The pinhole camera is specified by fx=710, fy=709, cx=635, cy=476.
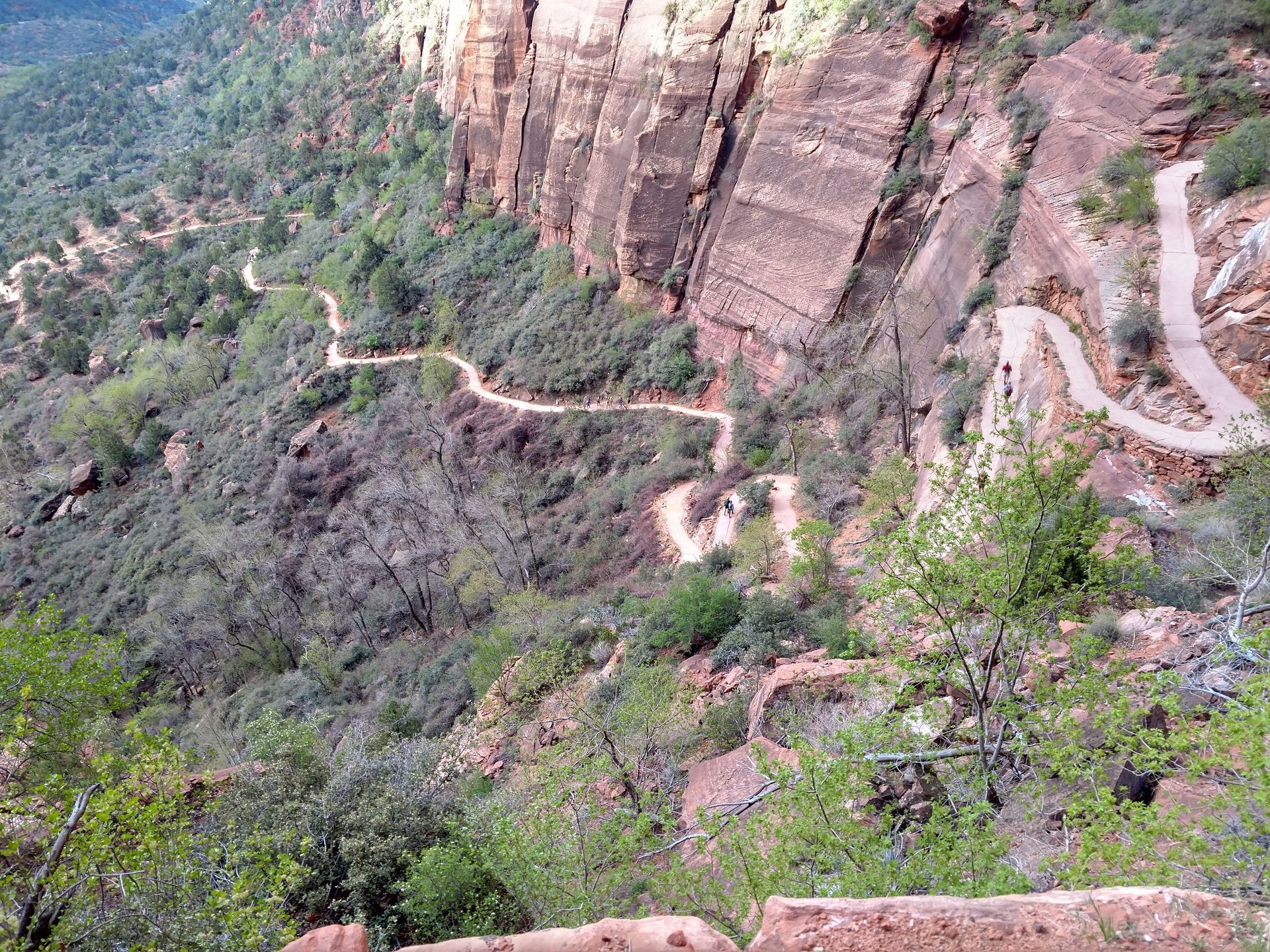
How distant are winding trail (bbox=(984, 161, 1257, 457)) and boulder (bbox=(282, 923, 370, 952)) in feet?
50.3

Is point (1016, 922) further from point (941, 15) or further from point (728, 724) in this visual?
point (941, 15)

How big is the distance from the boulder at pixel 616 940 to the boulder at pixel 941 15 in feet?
107

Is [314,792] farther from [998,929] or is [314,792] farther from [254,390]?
[254,390]

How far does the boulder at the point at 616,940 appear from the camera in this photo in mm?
5422

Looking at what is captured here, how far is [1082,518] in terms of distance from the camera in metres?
8.26

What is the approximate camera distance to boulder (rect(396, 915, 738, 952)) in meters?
5.42

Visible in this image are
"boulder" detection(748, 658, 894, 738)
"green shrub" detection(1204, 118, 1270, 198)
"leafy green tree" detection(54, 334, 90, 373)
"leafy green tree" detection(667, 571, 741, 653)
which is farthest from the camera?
"leafy green tree" detection(54, 334, 90, 373)

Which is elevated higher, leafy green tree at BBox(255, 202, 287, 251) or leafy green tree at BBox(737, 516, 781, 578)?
leafy green tree at BBox(737, 516, 781, 578)

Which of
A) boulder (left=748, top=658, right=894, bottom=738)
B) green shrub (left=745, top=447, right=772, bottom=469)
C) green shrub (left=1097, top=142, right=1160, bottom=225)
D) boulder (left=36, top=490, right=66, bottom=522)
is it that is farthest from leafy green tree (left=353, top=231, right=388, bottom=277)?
boulder (left=748, top=658, right=894, bottom=738)

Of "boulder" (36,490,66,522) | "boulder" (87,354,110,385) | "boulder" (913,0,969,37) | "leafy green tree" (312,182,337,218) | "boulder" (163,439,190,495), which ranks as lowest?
"boulder" (36,490,66,522)

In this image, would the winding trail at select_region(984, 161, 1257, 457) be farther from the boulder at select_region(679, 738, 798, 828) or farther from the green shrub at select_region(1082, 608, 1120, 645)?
the boulder at select_region(679, 738, 798, 828)

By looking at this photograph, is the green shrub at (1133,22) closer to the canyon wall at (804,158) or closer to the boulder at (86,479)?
the canyon wall at (804,158)

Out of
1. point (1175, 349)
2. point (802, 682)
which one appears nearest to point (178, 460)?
point (802, 682)

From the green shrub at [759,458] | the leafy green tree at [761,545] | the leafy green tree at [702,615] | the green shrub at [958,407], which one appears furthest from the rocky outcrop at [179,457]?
the green shrub at [958,407]
